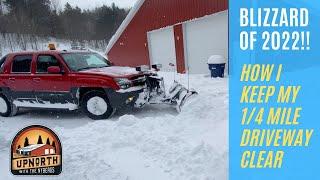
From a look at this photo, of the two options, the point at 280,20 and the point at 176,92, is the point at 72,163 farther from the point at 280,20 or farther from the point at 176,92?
the point at 176,92

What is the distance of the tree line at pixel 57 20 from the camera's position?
45.9 m

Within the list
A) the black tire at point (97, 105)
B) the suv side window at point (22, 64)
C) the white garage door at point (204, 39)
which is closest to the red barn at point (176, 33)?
the white garage door at point (204, 39)

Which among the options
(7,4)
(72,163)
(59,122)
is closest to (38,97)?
(59,122)

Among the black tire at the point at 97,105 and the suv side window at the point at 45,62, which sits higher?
the suv side window at the point at 45,62

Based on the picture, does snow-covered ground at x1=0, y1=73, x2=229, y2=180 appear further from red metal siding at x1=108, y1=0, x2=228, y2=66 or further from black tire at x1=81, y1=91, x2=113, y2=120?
red metal siding at x1=108, y1=0, x2=228, y2=66

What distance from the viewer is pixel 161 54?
21.1 meters

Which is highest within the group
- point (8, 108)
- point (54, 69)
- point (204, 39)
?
Result: point (204, 39)

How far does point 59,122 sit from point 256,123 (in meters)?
5.51

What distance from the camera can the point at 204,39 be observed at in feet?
56.5

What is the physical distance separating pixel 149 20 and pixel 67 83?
13167 millimetres

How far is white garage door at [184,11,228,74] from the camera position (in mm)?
16156

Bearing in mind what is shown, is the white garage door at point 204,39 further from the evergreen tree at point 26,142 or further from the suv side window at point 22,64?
the evergreen tree at point 26,142

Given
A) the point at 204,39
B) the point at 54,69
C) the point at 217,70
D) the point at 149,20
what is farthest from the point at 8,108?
the point at 149,20

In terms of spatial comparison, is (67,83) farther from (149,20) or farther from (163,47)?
(149,20)
